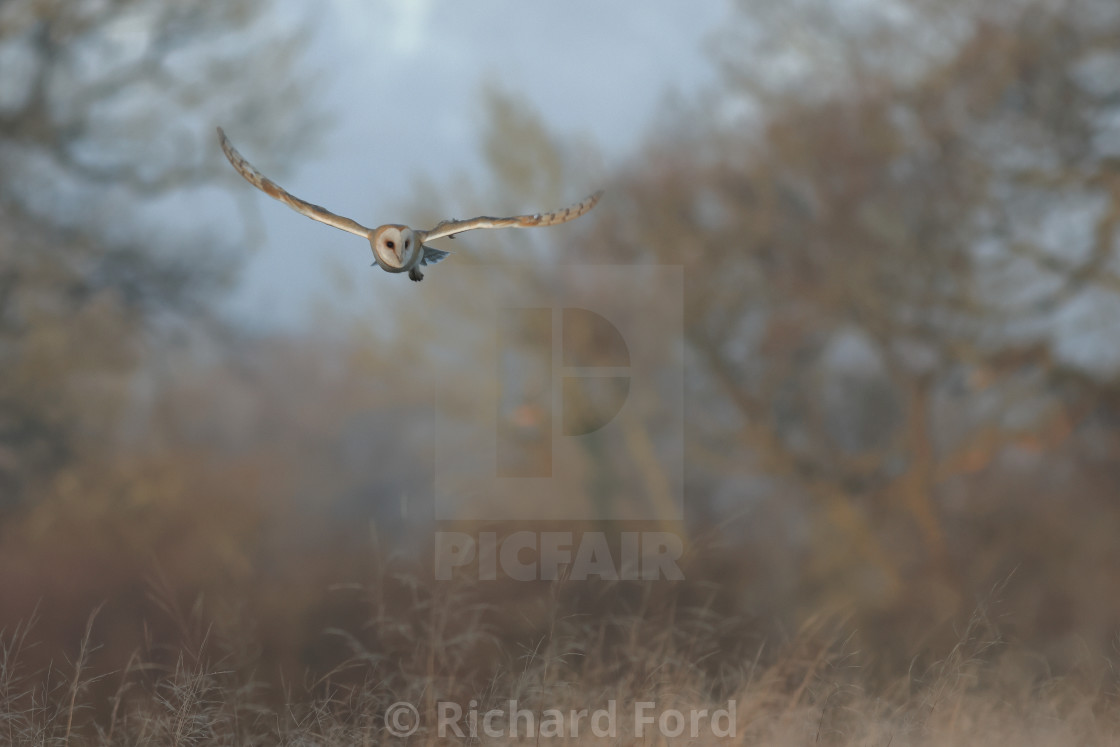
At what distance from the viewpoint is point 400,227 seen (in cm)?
313

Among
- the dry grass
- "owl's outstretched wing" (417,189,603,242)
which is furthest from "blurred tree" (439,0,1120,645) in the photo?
"owl's outstretched wing" (417,189,603,242)

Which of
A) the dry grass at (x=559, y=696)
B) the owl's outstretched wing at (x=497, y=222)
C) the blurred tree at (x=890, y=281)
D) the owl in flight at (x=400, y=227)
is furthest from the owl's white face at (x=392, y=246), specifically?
the blurred tree at (x=890, y=281)

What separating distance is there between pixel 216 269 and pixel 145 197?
0.90 metres

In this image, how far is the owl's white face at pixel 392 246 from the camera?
3.09 meters

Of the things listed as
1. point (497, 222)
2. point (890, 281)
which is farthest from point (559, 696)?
point (890, 281)

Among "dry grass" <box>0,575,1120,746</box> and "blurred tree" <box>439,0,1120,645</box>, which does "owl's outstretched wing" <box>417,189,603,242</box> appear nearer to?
"dry grass" <box>0,575,1120,746</box>

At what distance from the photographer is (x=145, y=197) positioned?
8.80 metres

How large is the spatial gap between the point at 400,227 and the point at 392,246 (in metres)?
0.07

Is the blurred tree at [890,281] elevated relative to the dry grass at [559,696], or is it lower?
elevated

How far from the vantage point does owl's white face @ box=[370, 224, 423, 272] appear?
3.09 metres

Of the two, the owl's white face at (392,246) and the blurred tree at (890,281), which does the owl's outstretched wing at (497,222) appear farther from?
the blurred tree at (890,281)

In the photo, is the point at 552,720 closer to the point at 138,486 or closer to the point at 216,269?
the point at 138,486

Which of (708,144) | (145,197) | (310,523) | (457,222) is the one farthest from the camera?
(708,144)

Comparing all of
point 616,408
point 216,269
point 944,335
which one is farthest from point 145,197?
point 944,335
